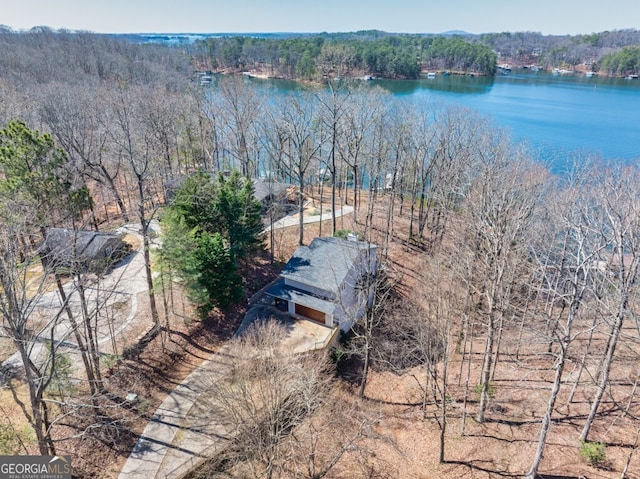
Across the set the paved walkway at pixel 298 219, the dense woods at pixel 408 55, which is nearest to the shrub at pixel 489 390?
the paved walkway at pixel 298 219

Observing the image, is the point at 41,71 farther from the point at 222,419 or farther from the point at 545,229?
the point at 545,229

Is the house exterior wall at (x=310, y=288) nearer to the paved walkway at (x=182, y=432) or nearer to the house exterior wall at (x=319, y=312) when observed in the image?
the house exterior wall at (x=319, y=312)

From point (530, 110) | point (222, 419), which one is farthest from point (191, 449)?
point (530, 110)

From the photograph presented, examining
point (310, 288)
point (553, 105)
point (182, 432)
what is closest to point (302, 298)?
point (310, 288)

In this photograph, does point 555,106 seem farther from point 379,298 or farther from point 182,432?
point 182,432

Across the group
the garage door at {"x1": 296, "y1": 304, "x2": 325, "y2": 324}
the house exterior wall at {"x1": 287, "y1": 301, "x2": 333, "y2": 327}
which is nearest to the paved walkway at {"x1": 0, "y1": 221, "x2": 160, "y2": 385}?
the house exterior wall at {"x1": 287, "y1": 301, "x2": 333, "y2": 327}

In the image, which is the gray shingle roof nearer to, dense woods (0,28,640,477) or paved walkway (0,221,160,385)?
dense woods (0,28,640,477)
